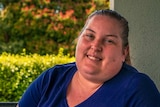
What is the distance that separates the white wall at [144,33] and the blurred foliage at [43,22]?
711 cm

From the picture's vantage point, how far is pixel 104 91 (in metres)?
1.64

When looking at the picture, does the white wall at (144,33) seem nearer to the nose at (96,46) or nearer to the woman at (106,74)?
the woman at (106,74)

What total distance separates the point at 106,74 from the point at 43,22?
8.17 metres

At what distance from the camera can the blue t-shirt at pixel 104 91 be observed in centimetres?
152

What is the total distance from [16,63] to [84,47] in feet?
13.7

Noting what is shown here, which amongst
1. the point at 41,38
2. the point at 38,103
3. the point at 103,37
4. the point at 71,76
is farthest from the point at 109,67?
the point at 41,38

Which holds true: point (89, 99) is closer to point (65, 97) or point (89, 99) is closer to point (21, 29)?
point (65, 97)

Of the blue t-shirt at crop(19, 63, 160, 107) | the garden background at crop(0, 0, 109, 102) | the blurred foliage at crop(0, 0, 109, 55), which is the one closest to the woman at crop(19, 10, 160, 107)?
the blue t-shirt at crop(19, 63, 160, 107)

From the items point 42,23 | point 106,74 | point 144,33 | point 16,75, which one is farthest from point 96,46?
point 42,23

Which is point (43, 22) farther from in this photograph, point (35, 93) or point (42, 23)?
point (35, 93)

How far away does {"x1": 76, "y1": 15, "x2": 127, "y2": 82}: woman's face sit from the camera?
1.59 m

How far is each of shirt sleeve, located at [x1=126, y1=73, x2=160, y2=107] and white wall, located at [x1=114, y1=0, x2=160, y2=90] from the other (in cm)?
80

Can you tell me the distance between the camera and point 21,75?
5.63 metres

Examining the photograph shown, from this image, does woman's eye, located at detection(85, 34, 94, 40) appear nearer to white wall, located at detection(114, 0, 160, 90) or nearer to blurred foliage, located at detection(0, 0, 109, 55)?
white wall, located at detection(114, 0, 160, 90)
